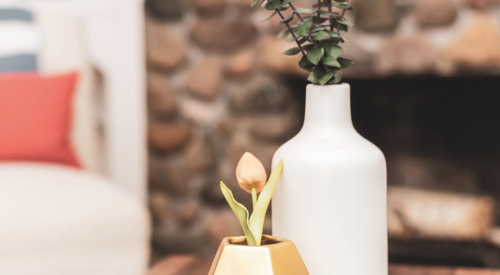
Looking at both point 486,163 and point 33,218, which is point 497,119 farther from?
point 33,218

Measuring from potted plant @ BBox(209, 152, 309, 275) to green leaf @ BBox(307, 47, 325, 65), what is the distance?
0.43ft

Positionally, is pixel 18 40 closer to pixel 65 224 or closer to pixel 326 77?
pixel 65 224

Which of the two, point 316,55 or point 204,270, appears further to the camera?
point 204,270

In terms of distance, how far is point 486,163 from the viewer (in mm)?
1739

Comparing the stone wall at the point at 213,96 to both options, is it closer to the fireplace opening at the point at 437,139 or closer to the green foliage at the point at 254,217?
the fireplace opening at the point at 437,139

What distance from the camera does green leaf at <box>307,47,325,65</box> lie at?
640mm

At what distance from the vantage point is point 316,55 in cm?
64

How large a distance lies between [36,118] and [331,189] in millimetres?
989

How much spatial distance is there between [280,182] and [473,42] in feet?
3.56

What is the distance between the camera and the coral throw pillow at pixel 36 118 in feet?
4.48

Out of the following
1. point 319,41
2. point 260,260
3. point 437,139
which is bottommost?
point 260,260

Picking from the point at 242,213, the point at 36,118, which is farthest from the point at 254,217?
the point at 36,118

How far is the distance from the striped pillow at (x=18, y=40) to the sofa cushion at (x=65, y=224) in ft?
1.16

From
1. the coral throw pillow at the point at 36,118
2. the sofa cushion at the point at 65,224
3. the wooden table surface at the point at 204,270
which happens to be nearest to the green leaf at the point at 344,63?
the wooden table surface at the point at 204,270
